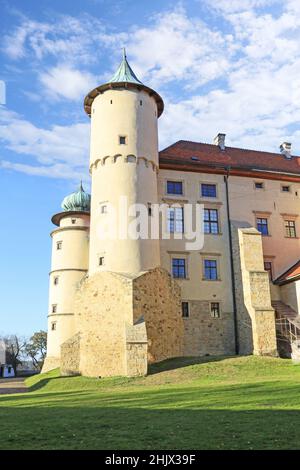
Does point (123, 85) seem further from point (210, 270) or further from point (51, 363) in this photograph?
point (51, 363)

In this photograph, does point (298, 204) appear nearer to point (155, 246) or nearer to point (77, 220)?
point (155, 246)

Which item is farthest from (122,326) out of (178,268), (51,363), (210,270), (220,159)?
(51,363)

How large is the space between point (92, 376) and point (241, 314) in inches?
390

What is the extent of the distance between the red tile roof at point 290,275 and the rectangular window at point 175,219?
289 inches

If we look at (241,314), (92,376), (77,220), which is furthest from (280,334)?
(77,220)

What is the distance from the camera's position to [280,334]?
1054 inches

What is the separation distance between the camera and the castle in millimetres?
23109

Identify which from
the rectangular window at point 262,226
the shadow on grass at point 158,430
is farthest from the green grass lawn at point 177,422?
the rectangular window at point 262,226

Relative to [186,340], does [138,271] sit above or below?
above

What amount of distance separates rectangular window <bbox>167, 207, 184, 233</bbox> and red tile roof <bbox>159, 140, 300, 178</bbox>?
2.98 metres

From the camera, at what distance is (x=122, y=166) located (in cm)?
2603

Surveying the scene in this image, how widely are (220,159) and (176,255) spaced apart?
28.2ft
